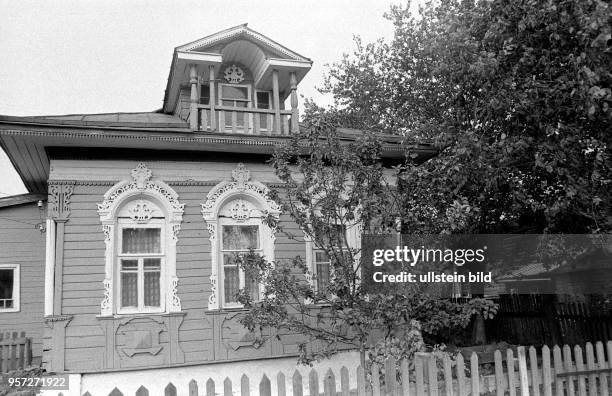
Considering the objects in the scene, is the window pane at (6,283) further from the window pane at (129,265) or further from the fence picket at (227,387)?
the fence picket at (227,387)

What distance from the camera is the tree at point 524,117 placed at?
725 cm

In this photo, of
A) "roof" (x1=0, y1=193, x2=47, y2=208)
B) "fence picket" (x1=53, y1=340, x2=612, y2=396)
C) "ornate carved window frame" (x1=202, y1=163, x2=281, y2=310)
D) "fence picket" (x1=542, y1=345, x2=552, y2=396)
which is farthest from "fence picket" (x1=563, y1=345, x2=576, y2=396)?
"roof" (x1=0, y1=193, x2=47, y2=208)

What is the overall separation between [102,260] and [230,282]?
7.55ft

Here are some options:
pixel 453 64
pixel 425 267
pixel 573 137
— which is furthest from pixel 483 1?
pixel 425 267

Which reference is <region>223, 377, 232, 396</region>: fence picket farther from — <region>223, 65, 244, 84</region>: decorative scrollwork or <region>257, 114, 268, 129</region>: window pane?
<region>223, 65, 244, 84</region>: decorative scrollwork

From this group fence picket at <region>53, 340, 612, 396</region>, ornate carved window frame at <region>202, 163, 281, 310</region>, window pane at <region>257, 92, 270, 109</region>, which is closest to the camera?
fence picket at <region>53, 340, 612, 396</region>

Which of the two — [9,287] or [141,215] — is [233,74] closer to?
[141,215]

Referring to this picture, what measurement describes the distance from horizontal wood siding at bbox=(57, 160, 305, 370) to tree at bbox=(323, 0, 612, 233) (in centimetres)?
330

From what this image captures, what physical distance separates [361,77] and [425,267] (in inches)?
606

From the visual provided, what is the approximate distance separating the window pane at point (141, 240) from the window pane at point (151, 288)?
43 cm

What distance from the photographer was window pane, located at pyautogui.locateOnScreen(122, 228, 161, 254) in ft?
30.6

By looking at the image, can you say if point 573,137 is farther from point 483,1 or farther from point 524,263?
point 524,263

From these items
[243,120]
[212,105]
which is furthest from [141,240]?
[243,120]

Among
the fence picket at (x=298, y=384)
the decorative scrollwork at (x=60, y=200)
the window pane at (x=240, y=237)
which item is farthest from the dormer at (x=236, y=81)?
the fence picket at (x=298, y=384)
